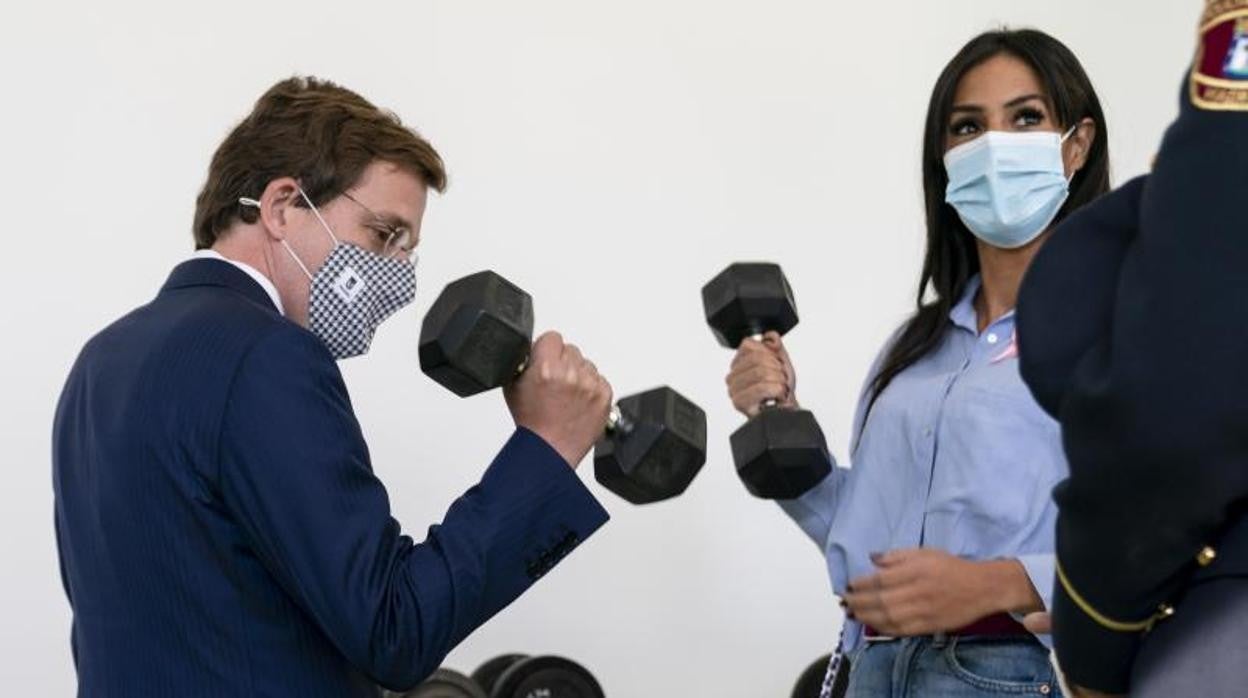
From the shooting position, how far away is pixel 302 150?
1.76 metres

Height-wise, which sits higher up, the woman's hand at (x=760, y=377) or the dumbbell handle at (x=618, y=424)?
the dumbbell handle at (x=618, y=424)

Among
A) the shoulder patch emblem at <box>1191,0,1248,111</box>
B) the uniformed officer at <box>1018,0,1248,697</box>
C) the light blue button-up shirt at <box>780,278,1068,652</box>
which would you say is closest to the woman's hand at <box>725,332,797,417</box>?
the light blue button-up shirt at <box>780,278,1068,652</box>

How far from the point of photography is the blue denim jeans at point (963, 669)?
169 cm

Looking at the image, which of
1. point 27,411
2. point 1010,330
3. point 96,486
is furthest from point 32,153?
point 1010,330

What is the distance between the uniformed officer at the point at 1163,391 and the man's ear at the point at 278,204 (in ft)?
2.96

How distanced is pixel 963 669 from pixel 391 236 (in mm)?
766

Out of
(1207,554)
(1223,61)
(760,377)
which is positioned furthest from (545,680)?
(1223,61)

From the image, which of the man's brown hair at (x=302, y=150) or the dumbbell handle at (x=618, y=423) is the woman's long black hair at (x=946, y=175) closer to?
the dumbbell handle at (x=618, y=423)

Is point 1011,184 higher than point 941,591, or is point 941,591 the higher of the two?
point 1011,184

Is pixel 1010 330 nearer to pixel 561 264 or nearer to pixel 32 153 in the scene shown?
pixel 561 264

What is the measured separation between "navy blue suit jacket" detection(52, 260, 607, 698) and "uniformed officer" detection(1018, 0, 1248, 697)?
0.62m

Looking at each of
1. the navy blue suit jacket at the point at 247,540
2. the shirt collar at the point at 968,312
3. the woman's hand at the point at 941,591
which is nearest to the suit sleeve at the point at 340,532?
the navy blue suit jacket at the point at 247,540

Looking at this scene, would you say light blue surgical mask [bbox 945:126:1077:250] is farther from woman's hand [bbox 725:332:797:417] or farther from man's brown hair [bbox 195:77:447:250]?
man's brown hair [bbox 195:77:447:250]

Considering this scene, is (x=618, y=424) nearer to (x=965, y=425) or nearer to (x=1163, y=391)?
(x=965, y=425)
